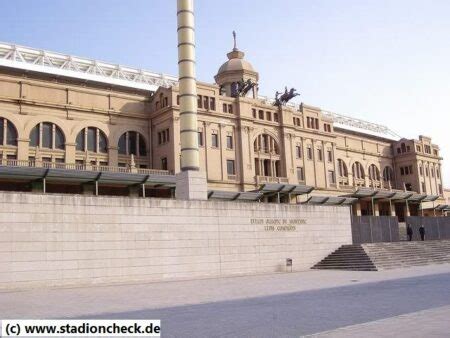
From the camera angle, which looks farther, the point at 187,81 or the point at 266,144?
the point at 266,144

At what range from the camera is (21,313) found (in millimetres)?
14234

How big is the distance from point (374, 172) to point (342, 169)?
10268 mm

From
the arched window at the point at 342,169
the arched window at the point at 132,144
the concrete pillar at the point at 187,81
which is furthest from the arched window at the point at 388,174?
the concrete pillar at the point at 187,81

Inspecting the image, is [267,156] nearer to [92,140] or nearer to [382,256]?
[92,140]

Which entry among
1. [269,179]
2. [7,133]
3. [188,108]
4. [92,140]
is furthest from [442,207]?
[7,133]

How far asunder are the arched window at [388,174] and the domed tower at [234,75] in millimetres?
32452

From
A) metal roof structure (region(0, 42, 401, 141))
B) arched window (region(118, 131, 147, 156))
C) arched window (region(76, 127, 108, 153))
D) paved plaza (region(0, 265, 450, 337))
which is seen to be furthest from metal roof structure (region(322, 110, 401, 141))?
paved plaza (region(0, 265, 450, 337))

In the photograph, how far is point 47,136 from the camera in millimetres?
50000

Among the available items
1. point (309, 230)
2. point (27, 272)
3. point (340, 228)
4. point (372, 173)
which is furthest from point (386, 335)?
point (372, 173)

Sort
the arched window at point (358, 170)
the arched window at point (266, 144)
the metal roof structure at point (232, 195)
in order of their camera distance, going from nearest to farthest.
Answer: the metal roof structure at point (232, 195)
the arched window at point (266, 144)
the arched window at point (358, 170)

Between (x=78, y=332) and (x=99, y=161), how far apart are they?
A: 43052 mm

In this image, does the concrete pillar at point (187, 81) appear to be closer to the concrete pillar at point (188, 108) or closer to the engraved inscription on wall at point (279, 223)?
the concrete pillar at point (188, 108)

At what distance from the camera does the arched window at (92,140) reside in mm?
52094

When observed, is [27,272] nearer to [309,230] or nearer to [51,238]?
[51,238]
